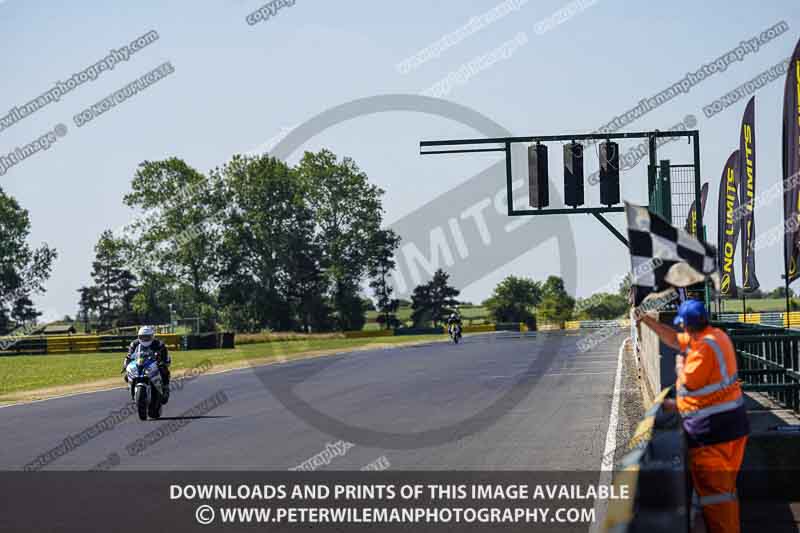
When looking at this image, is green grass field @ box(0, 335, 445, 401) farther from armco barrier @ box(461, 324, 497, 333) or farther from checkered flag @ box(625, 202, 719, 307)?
armco barrier @ box(461, 324, 497, 333)

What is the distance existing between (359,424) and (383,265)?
252ft

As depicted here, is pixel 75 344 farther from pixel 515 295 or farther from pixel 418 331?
pixel 515 295

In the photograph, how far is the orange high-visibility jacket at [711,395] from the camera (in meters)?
7.18

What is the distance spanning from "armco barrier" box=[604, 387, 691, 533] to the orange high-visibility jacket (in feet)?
1.56

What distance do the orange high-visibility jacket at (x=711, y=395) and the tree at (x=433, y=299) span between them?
128m

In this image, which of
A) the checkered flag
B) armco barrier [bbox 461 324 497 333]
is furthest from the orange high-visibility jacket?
armco barrier [bbox 461 324 497 333]

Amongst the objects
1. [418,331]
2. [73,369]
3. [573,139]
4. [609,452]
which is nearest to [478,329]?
[418,331]

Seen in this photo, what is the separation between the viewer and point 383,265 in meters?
92.6

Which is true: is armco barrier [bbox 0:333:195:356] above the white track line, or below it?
above

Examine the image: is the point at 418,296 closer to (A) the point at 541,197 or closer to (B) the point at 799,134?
(A) the point at 541,197

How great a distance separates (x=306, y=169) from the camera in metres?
91.3

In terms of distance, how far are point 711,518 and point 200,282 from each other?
77.7m

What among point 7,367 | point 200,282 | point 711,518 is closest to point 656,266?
point 711,518

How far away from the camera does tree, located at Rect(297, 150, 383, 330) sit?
296 feet
